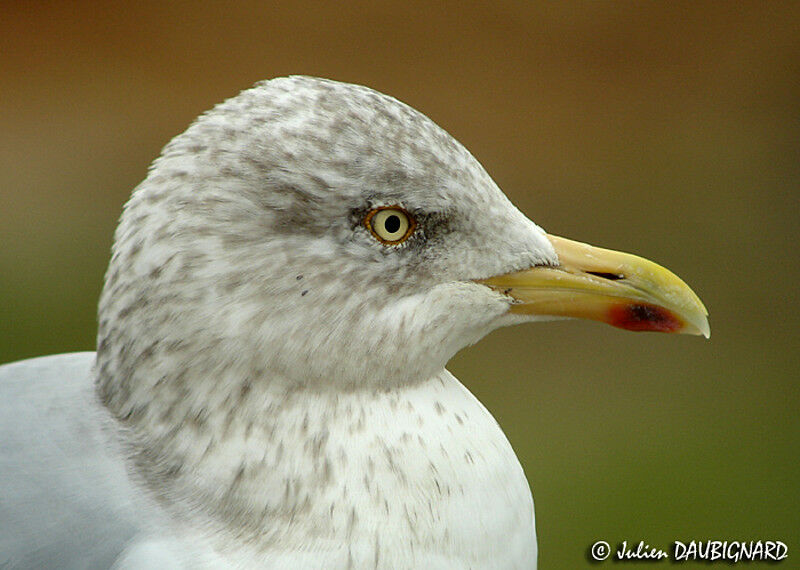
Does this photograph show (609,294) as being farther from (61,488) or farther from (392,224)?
(61,488)

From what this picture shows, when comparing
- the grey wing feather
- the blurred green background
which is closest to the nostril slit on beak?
the grey wing feather

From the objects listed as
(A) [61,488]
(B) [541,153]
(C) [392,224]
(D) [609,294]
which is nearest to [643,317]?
(D) [609,294]

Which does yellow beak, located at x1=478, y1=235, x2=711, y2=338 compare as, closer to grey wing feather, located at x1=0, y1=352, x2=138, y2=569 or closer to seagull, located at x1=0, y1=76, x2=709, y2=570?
seagull, located at x1=0, y1=76, x2=709, y2=570

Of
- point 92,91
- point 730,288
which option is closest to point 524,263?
point 730,288

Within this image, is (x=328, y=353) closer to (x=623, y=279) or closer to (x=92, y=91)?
(x=623, y=279)

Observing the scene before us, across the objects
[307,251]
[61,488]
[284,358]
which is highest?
[307,251]

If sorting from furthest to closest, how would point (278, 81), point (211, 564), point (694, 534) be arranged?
point (694, 534) < point (278, 81) < point (211, 564)
